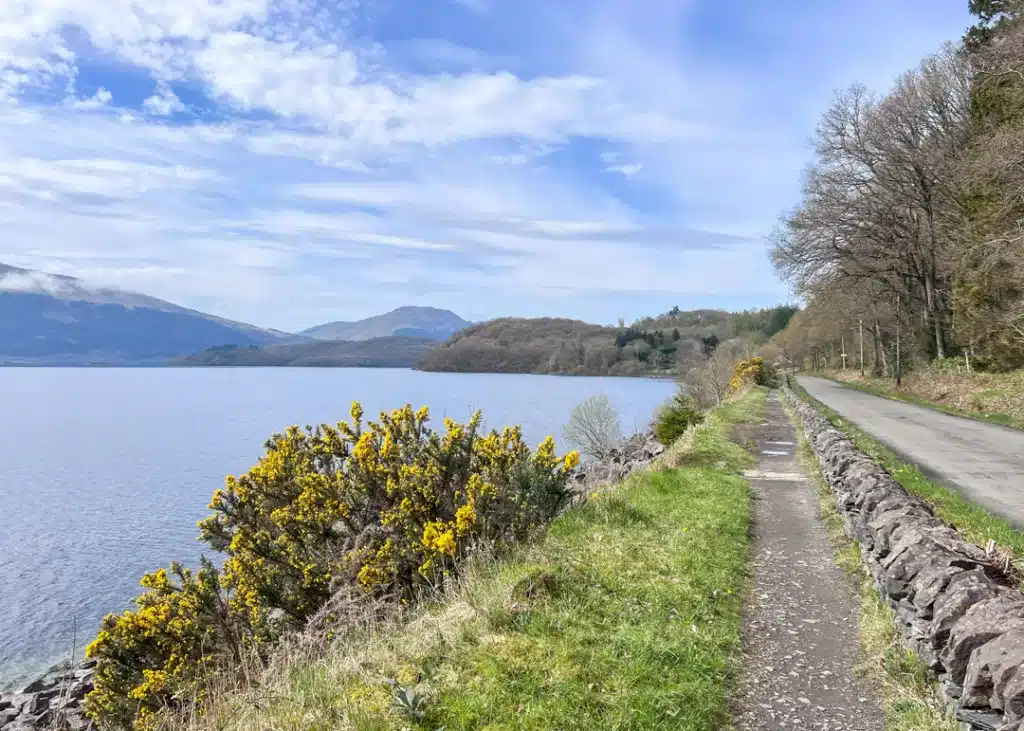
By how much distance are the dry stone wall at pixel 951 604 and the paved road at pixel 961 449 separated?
2233mm

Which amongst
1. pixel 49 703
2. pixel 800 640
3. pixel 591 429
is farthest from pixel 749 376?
pixel 800 640

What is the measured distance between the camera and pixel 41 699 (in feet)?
42.8

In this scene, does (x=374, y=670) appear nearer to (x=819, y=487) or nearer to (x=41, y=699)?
(x=819, y=487)

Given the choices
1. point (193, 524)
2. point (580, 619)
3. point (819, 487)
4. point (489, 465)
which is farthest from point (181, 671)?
point (193, 524)

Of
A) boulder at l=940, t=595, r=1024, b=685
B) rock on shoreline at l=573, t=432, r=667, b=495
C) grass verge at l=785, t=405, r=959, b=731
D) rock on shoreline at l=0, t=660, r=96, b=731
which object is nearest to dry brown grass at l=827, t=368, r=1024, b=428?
rock on shoreline at l=573, t=432, r=667, b=495

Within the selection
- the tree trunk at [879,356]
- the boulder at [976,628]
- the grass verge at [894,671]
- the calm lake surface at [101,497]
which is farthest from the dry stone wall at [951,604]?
the tree trunk at [879,356]

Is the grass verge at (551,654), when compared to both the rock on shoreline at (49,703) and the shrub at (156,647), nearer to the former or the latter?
the shrub at (156,647)

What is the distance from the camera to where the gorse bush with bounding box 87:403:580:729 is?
9336 mm

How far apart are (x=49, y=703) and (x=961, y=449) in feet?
58.3

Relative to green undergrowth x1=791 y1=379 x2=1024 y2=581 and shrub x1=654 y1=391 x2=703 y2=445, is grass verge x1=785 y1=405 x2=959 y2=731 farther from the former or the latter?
shrub x1=654 y1=391 x2=703 y2=445

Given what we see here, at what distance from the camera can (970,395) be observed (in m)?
23.6

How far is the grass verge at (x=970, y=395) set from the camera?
19547 mm

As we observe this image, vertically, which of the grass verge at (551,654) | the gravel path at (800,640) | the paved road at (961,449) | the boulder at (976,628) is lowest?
the gravel path at (800,640)

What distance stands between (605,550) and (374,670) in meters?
3.28
